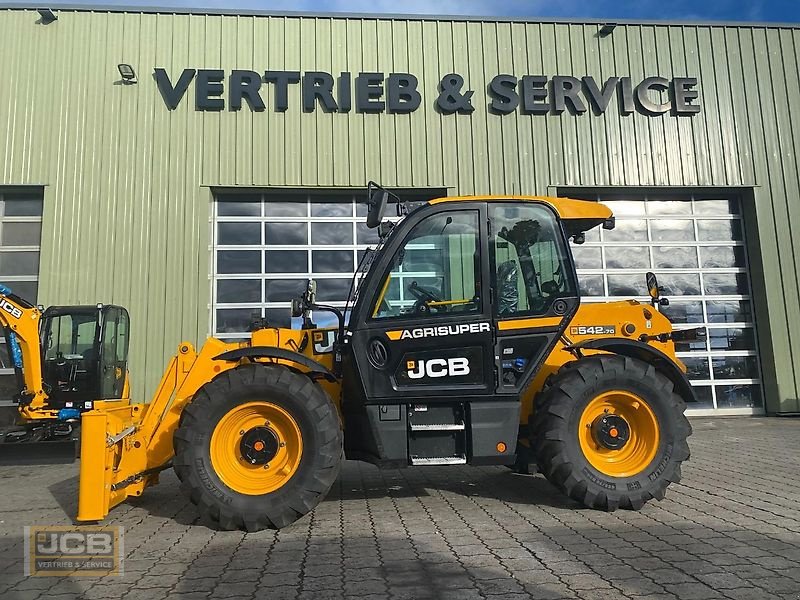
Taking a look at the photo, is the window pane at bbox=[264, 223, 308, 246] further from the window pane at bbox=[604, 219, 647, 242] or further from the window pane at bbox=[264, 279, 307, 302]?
the window pane at bbox=[604, 219, 647, 242]

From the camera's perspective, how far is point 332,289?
38.2ft

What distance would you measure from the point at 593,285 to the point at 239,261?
7.37 m

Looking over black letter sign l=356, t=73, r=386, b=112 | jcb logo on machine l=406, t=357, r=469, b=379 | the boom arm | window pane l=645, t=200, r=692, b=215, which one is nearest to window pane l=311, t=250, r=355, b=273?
black letter sign l=356, t=73, r=386, b=112

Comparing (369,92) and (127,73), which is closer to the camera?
(127,73)

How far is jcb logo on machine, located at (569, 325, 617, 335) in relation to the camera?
5293 millimetres

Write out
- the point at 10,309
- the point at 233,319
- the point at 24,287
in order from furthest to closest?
the point at 233,319 < the point at 24,287 < the point at 10,309

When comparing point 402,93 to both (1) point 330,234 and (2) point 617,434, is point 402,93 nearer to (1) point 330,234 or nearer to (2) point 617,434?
(1) point 330,234

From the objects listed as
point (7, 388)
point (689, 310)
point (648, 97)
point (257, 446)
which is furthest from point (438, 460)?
point (648, 97)

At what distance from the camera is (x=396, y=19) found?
12094 mm

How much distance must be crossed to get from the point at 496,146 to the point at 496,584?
10.1m

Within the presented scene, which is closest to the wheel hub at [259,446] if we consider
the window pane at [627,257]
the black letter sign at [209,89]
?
the black letter sign at [209,89]

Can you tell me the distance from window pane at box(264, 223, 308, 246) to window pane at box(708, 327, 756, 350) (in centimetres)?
892

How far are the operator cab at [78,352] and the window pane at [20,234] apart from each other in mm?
2606

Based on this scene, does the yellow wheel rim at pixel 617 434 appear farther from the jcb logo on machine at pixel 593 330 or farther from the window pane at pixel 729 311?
the window pane at pixel 729 311
